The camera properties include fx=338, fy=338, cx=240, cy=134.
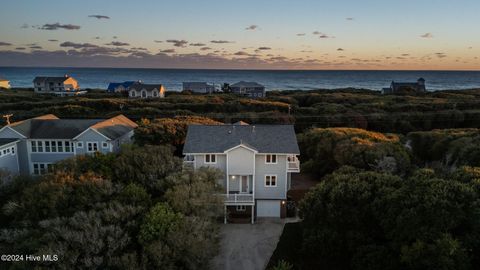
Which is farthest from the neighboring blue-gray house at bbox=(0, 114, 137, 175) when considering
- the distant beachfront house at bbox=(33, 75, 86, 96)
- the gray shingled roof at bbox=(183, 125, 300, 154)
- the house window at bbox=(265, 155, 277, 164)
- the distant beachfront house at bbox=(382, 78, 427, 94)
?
the distant beachfront house at bbox=(382, 78, 427, 94)

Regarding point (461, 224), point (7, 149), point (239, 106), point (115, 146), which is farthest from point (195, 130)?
point (239, 106)

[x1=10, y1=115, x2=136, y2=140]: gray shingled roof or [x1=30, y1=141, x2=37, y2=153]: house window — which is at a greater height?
[x1=10, y1=115, x2=136, y2=140]: gray shingled roof

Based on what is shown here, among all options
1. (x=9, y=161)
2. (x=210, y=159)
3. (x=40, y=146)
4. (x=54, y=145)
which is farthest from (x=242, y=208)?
(x=9, y=161)

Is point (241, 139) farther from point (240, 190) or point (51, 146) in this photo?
point (51, 146)

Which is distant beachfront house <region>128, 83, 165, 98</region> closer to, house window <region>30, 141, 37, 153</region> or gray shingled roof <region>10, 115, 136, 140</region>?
gray shingled roof <region>10, 115, 136, 140</region>

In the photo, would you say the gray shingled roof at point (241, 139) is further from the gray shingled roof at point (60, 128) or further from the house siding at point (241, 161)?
the gray shingled roof at point (60, 128)

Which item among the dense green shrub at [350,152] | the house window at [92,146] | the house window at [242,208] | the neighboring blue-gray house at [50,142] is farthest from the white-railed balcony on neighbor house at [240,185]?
the house window at [92,146]
